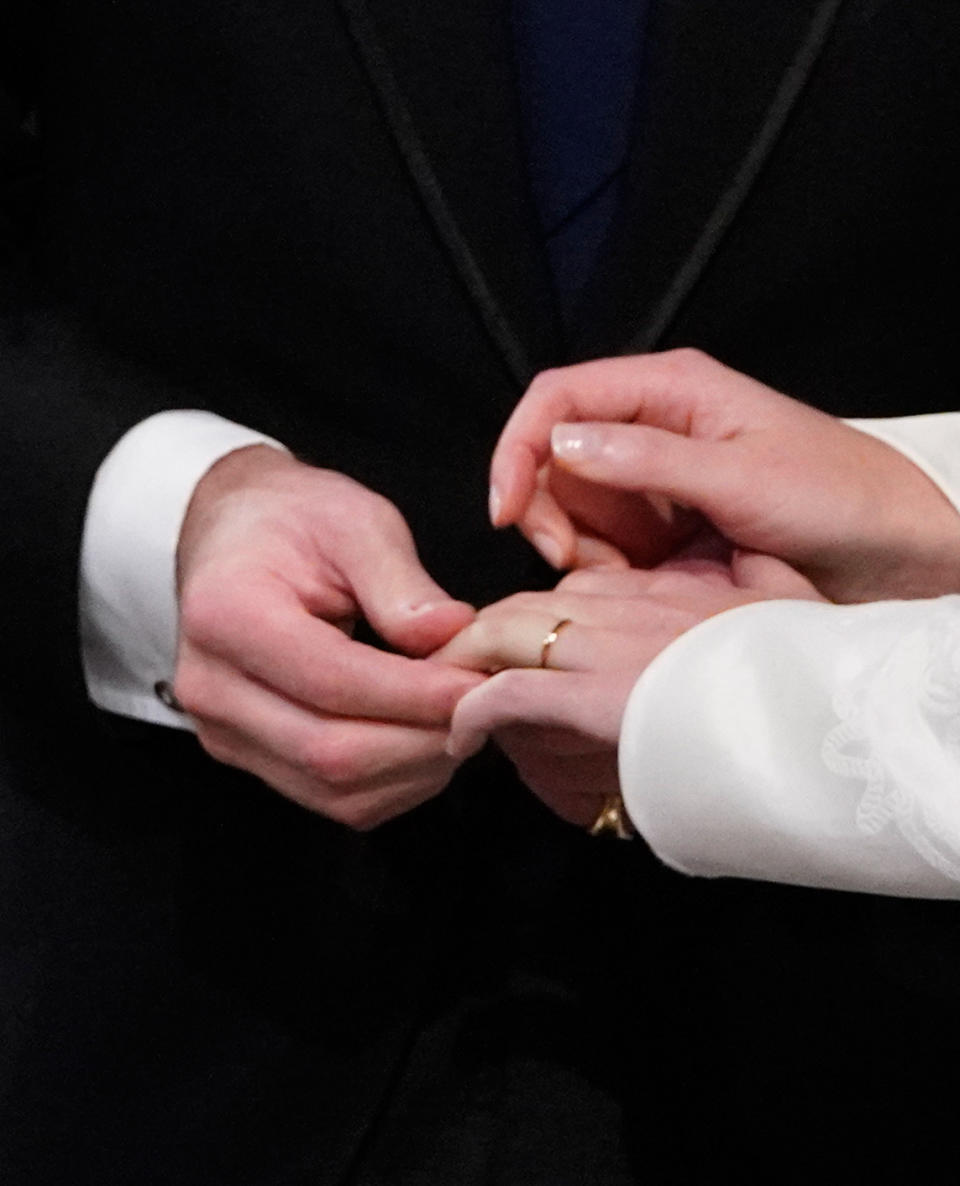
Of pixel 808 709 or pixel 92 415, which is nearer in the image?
pixel 808 709

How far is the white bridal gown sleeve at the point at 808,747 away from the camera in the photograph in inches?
16.5

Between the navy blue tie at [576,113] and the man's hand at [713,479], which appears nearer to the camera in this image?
the man's hand at [713,479]

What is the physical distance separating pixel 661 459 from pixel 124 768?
14.3 inches

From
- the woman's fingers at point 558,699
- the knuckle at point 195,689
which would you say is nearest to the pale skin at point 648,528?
the woman's fingers at point 558,699

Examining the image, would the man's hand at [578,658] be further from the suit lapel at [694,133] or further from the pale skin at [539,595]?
the suit lapel at [694,133]

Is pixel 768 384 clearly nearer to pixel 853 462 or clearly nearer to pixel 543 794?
pixel 853 462

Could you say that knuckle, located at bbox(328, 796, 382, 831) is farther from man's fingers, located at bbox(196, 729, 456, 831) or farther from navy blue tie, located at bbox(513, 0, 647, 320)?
navy blue tie, located at bbox(513, 0, 647, 320)

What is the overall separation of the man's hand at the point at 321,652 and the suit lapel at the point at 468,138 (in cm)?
14

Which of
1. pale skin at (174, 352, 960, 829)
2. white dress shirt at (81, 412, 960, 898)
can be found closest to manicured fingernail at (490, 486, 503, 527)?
pale skin at (174, 352, 960, 829)

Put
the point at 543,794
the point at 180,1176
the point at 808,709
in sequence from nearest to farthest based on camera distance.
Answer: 1. the point at 808,709
2. the point at 543,794
3. the point at 180,1176

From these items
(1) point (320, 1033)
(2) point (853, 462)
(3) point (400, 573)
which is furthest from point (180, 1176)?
(2) point (853, 462)

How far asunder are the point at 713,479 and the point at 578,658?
0.12 metres

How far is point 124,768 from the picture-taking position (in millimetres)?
689

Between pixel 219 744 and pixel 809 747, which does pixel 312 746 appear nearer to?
pixel 219 744
